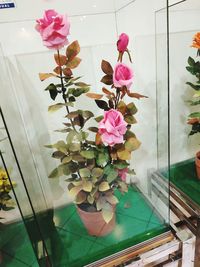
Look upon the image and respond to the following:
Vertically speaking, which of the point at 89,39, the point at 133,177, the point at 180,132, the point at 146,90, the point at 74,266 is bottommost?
the point at 74,266

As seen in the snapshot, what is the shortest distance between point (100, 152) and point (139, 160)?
16.8 inches

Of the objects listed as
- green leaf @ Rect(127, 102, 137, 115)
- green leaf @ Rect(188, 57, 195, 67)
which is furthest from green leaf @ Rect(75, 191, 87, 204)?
green leaf @ Rect(188, 57, 195, 67)

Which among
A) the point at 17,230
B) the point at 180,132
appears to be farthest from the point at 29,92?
the point at 180,132

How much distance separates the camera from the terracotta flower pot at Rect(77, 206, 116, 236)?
2.85 feet

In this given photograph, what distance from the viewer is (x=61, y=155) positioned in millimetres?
815

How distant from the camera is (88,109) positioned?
96 cm

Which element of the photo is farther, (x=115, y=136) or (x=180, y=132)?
(x=180, y=132)

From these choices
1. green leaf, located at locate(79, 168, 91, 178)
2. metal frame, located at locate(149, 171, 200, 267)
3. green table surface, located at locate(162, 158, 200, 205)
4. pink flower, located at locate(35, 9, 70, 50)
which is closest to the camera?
pink flower, located at locate(35, 9, 70, 50)

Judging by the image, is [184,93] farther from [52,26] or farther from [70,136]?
[52,26]

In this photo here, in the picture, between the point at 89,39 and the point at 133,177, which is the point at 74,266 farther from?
the point at 89,39

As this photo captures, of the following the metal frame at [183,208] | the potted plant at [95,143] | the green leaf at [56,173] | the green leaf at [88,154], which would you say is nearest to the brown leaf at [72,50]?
the potted plant at [95,143]

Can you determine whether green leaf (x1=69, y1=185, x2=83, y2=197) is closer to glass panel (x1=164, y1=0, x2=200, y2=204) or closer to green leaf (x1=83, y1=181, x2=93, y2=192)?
green leaf (x1=83, y1=181, x2=93, y2=192)

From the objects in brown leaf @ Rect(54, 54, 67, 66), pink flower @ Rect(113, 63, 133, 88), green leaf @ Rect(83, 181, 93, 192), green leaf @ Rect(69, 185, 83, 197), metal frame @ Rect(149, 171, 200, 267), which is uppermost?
brown leaf @ Rect(54, 54, 67, 66)

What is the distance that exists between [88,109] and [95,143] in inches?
8.7
